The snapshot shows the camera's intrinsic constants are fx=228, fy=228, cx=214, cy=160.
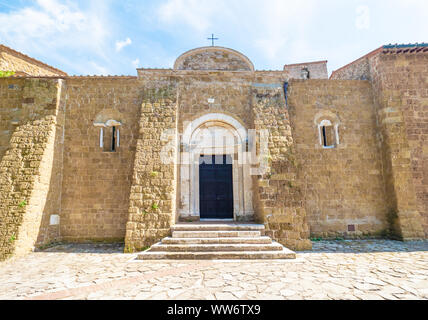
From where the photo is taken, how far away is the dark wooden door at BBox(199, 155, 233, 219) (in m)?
9.03

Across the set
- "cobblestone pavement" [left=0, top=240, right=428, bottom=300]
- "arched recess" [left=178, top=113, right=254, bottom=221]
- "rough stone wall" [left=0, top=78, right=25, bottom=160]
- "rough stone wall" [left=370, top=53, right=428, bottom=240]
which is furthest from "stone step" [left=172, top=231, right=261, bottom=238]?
"rough stone wall" [left=0, top=78, right=25, bottom=160]

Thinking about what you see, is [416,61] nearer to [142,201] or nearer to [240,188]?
[240,188]

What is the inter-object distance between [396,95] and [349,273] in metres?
6.92

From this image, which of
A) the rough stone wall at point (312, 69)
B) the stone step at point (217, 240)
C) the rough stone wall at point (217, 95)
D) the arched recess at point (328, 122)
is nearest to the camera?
the stone step at point (217, 240)

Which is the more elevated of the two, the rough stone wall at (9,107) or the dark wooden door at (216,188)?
the rough stone wall at (9,107)

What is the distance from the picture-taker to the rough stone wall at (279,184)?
20.4 feet

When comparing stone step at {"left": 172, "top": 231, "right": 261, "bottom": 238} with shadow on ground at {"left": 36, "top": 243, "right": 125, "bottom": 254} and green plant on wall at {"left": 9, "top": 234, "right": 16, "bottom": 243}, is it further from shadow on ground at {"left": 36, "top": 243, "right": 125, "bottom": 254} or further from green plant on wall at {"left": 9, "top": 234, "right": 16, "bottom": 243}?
green plant on wall at {"left": 9, "top": 234, "right": 16, "bottom": 243}

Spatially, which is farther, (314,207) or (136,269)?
(314,207)

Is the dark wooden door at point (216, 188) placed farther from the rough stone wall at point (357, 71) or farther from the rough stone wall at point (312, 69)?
the rough stone wall at point (312, 69)

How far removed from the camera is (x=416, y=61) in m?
8.16

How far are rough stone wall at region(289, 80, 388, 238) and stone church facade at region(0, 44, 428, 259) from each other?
36 millimetres

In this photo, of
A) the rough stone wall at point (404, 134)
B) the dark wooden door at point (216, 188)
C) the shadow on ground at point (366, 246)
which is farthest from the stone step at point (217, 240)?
the rough stone wall at point (404, 134)

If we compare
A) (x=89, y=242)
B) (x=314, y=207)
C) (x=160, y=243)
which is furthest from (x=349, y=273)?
(x=89, y=242)

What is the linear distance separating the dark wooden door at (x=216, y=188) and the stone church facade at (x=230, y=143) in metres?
1.33
